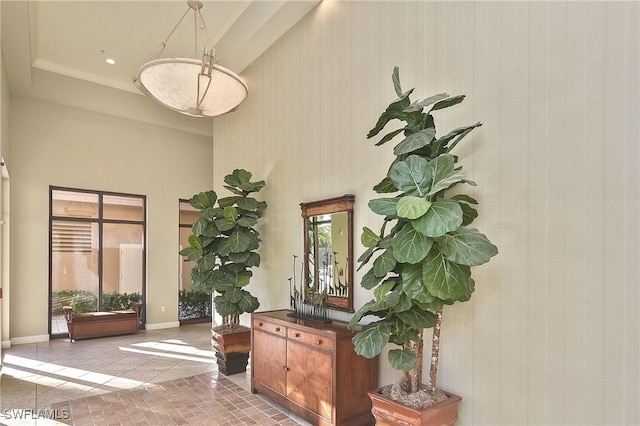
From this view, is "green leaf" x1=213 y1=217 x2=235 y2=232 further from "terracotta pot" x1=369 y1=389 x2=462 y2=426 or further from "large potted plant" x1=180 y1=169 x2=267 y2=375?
"terracotta pot" x1=369 y1=389 x2=462 y2=426

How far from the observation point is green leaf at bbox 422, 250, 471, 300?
7.68 ft

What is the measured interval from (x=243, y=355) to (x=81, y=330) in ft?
13.4

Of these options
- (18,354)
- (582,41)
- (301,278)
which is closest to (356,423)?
(301,278)

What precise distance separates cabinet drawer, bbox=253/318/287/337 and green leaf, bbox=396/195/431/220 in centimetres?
228

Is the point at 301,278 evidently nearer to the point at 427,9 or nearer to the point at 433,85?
the point at 433,85

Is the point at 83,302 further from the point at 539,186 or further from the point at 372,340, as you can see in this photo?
the point at 539,186

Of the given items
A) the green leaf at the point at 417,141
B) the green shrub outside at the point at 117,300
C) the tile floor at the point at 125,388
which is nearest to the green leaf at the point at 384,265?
the green leaf at the point at 417,141

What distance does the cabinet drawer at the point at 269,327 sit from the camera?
4172 mm

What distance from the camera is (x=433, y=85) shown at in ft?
11.2

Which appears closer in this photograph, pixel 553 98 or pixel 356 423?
pixel 553 98

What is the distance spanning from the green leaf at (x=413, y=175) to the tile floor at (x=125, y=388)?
267cm

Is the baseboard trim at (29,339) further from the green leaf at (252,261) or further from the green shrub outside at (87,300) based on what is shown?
the green leaf at (252,261)

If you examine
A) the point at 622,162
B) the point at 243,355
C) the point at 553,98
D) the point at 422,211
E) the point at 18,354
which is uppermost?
the point at 553,98

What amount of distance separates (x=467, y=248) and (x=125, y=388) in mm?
4537
